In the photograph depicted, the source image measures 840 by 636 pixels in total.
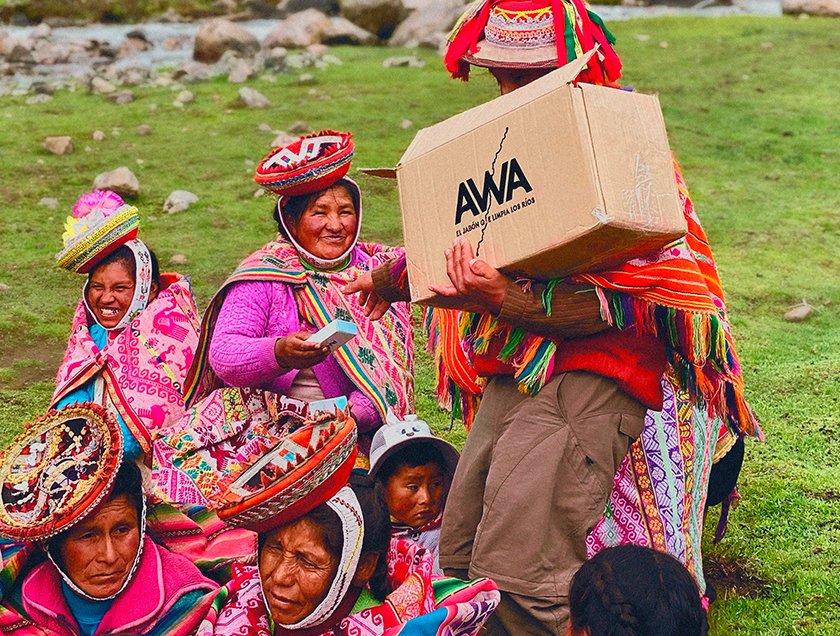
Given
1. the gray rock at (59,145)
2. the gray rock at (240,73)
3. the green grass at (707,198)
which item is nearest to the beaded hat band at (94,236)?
the green grass at (707,198)

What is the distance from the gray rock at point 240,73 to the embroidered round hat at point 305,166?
9.34 m

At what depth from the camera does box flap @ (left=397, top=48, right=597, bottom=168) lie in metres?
3.27

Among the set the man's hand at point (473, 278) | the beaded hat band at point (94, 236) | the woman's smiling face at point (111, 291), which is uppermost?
the man's hand at point (473, 278)

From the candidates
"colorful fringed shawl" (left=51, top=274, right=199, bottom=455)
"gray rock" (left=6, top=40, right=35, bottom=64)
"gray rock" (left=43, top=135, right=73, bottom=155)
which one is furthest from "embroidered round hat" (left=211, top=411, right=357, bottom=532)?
"gray rock" (left=6, top=40, right=35, bottom=64)

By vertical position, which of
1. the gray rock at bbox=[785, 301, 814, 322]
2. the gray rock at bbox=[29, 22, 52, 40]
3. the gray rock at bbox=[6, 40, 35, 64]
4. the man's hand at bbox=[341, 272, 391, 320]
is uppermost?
the man's hand at bbox=[341, 272, 391, 320]

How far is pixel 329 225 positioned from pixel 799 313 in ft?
13.6

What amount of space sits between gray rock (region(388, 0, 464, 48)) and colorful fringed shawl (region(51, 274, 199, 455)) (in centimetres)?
1198

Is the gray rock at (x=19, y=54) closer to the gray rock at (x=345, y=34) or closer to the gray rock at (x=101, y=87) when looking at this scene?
the gray rock at (x=101, y=87)

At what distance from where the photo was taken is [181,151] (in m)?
11.2

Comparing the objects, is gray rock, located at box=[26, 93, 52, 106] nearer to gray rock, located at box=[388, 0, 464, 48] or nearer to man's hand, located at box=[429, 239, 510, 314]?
gray rock, located at box=[388, 0, 464, 48]

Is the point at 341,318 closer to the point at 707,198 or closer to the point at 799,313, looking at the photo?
the point at 799,313

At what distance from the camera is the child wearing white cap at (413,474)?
4.61 meters

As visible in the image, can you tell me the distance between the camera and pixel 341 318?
496 cm

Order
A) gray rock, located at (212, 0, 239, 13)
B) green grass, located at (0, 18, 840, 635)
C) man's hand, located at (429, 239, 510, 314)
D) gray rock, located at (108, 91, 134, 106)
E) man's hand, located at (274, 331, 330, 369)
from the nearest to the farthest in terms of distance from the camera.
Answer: man's hand, located at (429, 239, 510, 314) < man's hand, located at (274, 331, 330, 369) < green grass, located at (0, 18, 840, 635) < gray rock, located at (108, 91, 134, 106) < gray rock, located at (212, 0, 239, 13)
